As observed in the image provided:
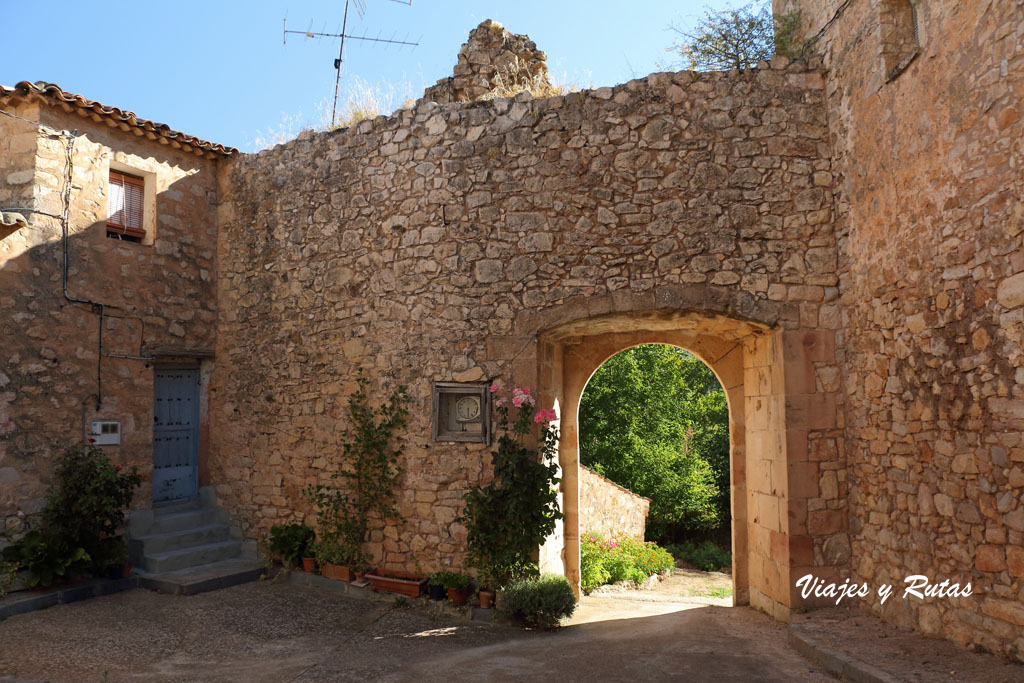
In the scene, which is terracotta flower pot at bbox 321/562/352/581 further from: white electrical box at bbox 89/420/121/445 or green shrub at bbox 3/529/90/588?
white electrical box at bbox 89/420/121/445

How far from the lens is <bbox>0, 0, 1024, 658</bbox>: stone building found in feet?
15.1

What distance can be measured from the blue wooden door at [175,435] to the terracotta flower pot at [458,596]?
3.66m

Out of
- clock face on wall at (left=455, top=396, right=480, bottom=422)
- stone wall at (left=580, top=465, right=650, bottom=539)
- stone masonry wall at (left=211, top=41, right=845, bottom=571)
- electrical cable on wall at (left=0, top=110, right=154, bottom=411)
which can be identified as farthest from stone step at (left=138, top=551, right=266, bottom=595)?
stone wall at (left=580, top=465, right=650, bottom=539)

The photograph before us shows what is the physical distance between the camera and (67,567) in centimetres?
650

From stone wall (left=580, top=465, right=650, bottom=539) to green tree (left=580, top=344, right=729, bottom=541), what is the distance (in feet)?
16.4

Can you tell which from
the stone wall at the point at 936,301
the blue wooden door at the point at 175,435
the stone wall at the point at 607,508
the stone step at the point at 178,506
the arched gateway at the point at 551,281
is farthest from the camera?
the stone wall at the point at 607,508

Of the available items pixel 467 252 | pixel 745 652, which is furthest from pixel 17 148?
pixel 745 652

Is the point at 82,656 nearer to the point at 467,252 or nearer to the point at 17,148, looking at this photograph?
the point at 467,252

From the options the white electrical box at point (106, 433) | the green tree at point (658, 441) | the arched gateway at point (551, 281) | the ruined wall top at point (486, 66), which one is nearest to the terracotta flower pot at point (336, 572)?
the arched gateway at point (551, 281)

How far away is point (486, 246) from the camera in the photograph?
668cm

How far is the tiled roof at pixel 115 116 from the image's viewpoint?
22.2ft

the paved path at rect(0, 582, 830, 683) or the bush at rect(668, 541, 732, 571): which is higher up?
the paved path at rect(0, 582, 830, 683)

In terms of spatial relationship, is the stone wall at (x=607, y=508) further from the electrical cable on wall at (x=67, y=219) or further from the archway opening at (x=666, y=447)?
the electrical cable on wall at (x=67, y=219)

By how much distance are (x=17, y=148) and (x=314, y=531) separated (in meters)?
4.68
